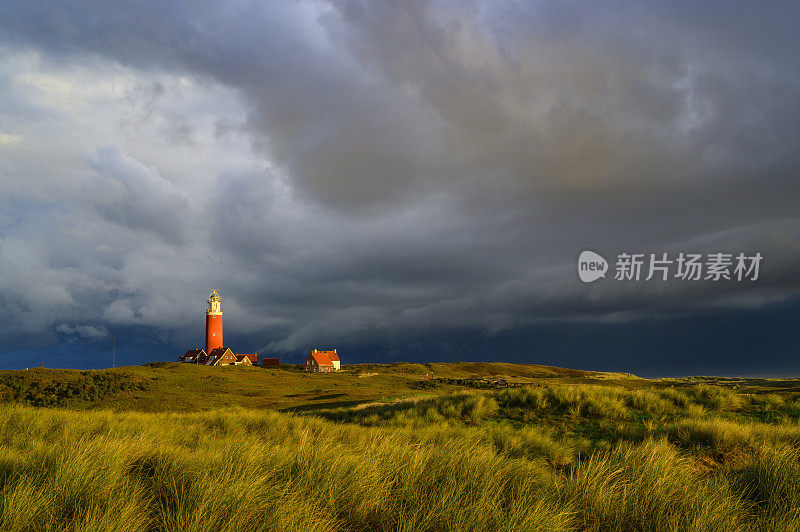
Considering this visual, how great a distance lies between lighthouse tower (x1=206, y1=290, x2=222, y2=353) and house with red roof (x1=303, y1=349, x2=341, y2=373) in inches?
806

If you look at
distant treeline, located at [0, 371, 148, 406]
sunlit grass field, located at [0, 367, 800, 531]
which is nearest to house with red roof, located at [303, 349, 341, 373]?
distant treeline, located at [0, 371, 148, 406]

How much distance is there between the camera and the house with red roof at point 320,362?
291 ft

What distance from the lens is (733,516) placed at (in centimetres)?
429

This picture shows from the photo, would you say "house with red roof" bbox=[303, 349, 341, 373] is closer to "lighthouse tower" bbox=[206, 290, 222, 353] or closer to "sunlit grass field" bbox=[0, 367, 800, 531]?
"lighthouse tower" bbox=[206, 290, 222, 353]

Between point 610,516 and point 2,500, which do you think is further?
point 610,516

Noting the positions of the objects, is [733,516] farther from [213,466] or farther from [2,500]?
[2,500]

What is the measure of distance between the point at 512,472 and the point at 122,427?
8440mm

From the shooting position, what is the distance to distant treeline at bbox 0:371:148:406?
29422 mm

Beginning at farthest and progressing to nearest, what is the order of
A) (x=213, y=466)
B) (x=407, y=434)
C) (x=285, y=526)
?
1. (x=407, y=434)
2. (x=213, y=466)
3. (x=285, y=526)

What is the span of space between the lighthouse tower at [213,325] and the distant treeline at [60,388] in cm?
6006

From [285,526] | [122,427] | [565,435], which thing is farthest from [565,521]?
[122,427]

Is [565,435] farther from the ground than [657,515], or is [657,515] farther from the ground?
[657,515]

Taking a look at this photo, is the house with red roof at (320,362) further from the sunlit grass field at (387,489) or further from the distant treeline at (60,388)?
the sunlit grass field at (387,489)

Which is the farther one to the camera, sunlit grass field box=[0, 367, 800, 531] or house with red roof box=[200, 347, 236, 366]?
house with red roof box=[200, 347, 236, 366]
